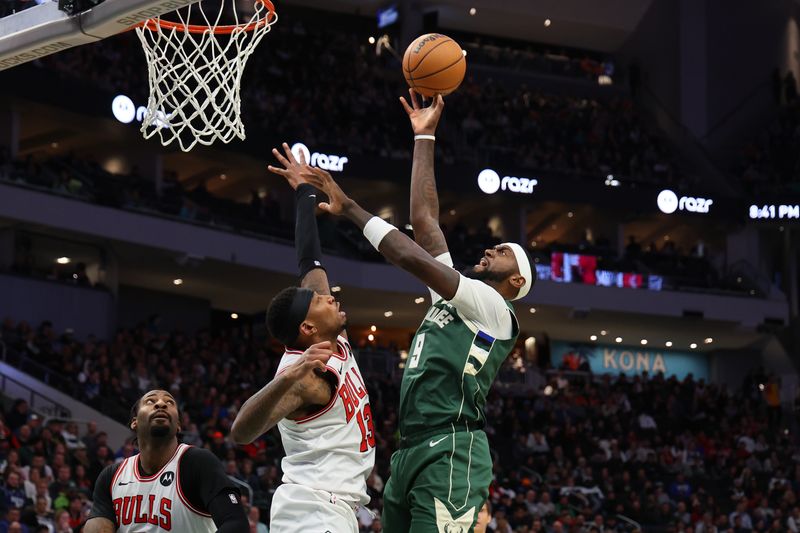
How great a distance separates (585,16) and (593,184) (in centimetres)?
630

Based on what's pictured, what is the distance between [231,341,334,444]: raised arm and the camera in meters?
4.52

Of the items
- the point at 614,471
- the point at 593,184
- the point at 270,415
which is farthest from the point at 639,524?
the point at 270,415

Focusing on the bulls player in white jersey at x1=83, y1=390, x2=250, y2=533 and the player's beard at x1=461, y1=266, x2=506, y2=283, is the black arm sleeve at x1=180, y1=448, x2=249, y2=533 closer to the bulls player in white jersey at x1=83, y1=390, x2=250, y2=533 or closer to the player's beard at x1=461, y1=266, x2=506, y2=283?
the bulls player in white jersey at x1=83, y1=390, x2=250, y2=533

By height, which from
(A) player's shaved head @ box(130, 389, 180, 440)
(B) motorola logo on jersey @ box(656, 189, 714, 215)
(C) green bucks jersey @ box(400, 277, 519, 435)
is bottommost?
(A) player's shaved head @ box(130, 389, 180, 440)

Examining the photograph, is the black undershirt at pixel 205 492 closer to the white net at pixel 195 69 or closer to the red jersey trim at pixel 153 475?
the red jersey trim at pixel 153 475

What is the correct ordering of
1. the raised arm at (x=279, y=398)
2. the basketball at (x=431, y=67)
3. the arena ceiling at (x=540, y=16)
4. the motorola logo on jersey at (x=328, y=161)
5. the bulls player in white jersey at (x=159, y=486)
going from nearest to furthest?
the raised arm at (x=279, y=398) < the bulls player in white jersey at (x=159, y=486) < the basketball at (x=431, y=67) < the motorola logo on jersey at (x=328, y=161) < the arena ceiling at (x=540, y=16)

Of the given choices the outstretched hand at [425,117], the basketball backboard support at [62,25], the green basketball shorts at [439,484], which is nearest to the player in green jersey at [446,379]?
the green basketball shorts at [439,484]

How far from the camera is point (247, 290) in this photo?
2850 cm

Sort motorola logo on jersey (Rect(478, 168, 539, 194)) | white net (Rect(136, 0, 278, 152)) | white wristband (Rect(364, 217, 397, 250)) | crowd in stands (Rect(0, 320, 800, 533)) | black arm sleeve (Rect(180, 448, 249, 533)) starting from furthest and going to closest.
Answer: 1. motorola logo on jersey (Rect(478, 168, 539, 194))
2. crowd in stands (Rect(0, 320, 800, 533))
3. white net (Rect(136, 0, 278, 152))
4. white wristband (Rect(364, 217, 397, 250))
5. black arm sleeve (Rect(180, 448, 249, 533))

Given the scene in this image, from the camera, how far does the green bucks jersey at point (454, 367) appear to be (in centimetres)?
523

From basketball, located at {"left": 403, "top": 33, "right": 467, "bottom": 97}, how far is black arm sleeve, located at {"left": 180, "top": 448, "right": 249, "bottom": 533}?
80.0 inches

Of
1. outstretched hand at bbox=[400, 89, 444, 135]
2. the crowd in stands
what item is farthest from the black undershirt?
the crowd in stands

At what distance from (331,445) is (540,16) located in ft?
102

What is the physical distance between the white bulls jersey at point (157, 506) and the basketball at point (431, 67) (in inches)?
80.8
